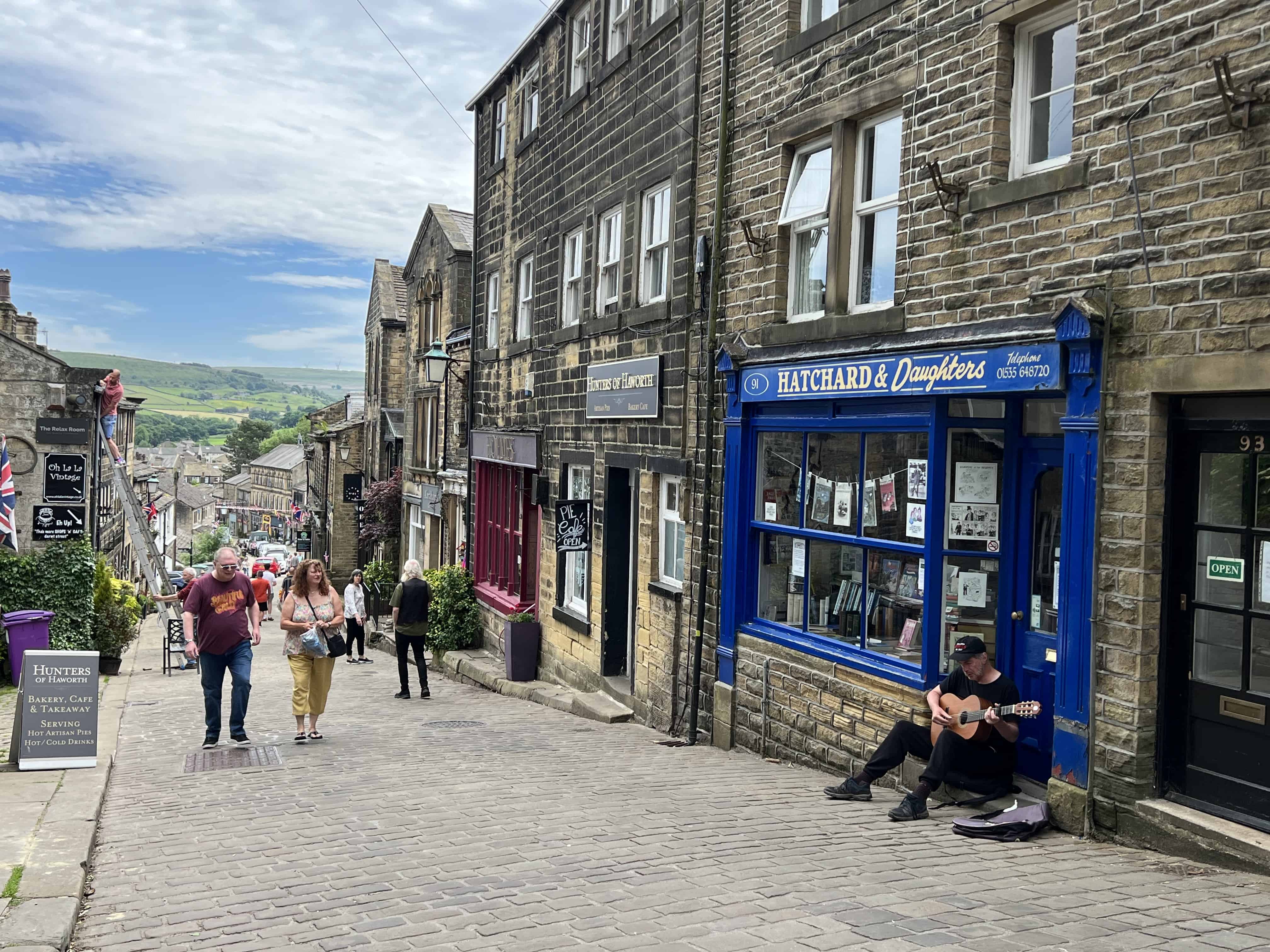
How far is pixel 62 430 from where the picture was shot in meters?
15.7

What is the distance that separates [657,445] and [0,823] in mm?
7029

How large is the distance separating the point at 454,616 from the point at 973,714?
1321cm

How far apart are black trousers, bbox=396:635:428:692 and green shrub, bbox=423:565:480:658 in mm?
4453

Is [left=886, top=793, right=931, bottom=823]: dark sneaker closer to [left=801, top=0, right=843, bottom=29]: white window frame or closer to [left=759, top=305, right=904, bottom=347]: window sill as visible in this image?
[left=759, top=305, right=904, bottom=347]: window sill

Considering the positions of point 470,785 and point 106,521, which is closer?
point 470,785

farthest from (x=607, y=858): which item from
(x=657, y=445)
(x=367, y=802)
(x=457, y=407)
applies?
(x=457, y=407)

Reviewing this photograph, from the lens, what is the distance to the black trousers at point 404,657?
14484 mm

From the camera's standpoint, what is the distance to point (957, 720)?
23.5ft

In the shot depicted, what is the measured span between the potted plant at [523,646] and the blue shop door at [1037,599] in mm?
9438

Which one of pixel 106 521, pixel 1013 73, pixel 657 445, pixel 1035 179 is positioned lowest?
pixel 106 521

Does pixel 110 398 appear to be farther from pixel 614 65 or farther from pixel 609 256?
pixel 614 65

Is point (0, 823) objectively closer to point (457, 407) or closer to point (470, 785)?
point (470, 785)

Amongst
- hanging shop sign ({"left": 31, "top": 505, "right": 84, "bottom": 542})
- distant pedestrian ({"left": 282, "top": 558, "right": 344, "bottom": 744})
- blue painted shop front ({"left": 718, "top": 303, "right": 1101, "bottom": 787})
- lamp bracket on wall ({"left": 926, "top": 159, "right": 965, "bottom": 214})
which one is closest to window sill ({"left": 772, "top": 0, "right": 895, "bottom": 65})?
lamp bracket on wall ({"left": 926, "top": 159, "right": 965, "bottom": 214})

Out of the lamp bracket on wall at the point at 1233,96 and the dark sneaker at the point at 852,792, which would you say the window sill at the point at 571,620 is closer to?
the dark sneaker at the point at 852,792
